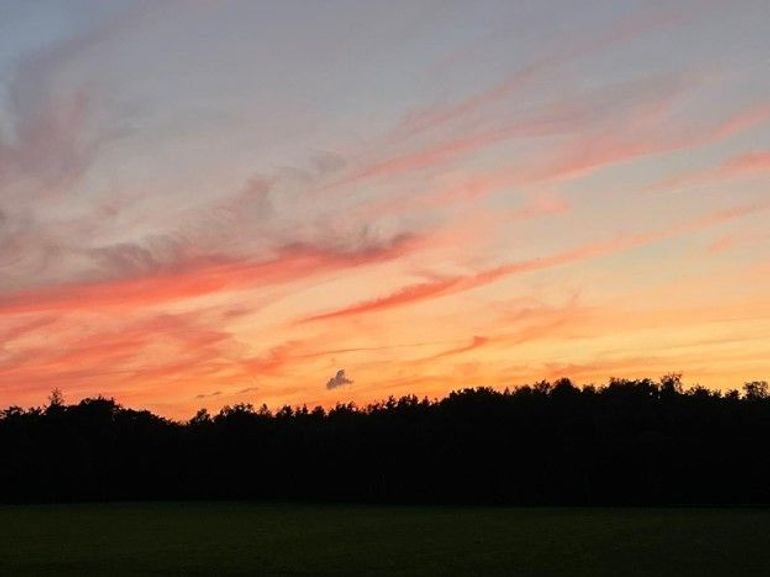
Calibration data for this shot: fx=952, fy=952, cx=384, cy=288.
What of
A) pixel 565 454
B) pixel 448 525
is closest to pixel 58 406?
pixel 565 454

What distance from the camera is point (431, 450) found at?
378 feet

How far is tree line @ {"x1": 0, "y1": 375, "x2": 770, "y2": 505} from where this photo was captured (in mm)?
99375

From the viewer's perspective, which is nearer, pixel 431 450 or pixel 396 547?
pixel 396 547

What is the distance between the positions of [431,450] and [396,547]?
7369 cm

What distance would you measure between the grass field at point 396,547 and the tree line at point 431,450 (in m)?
34.1

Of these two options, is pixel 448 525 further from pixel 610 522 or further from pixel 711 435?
pixel 711 435

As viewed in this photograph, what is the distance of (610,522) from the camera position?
205 ft

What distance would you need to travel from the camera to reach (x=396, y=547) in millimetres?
Result: 42000

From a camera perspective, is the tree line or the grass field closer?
the grass field

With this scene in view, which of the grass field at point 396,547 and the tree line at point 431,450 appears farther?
the tree line at point 431,450

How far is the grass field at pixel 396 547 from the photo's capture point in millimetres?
32438

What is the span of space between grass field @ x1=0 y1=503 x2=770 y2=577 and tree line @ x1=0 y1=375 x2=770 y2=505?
34.1 meters

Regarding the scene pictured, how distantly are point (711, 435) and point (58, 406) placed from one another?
92418mm

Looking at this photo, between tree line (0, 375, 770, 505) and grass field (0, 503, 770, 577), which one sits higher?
tree line (0, 375, 770, 505)
